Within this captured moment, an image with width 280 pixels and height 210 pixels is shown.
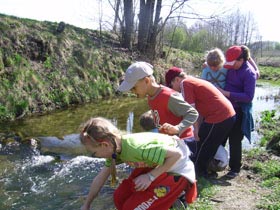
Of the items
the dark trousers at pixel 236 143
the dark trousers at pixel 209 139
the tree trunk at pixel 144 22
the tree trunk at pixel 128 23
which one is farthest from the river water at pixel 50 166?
the tree trunk at pixel 144 22

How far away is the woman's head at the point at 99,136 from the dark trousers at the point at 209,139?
8.05ft

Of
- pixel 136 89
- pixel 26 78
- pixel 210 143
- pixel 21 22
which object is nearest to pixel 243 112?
pixel 210 143

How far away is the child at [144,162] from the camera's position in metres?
2.80

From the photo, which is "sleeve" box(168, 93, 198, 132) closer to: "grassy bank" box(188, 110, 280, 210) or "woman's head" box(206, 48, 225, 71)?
"grassy bank" box(188, 110, 280, 210)

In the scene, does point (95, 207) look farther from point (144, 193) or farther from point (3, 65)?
point (3, 65)

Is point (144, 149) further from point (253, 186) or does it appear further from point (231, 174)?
point (231, 174)

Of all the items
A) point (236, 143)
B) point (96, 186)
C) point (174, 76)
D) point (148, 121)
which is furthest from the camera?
point (236, 143)

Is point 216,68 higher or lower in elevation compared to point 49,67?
higher

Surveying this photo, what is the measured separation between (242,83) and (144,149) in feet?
9.90

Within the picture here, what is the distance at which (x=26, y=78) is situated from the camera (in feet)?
40.8

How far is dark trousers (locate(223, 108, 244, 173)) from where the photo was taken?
554 cm

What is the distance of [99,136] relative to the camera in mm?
2748

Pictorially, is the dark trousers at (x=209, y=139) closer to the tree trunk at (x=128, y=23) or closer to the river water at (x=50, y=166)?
the river water at (x=50, y=166)

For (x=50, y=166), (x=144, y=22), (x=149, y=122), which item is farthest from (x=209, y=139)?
(x=144, y=22)
